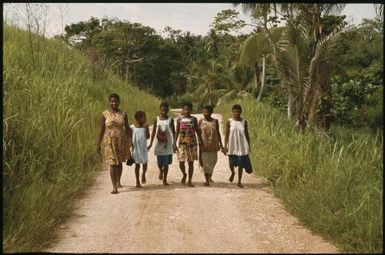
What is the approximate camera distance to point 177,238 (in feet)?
16.1

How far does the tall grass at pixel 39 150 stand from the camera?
488cm

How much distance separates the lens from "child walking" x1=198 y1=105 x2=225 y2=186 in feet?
23.9

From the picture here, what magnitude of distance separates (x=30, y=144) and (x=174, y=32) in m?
55.3

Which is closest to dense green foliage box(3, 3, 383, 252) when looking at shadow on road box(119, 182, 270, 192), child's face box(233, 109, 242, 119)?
shadow on road box(119, 182, 270, 192)

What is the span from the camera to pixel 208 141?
7.32 m

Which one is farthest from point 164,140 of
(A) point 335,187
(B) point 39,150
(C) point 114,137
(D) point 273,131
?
(D) point 273,131

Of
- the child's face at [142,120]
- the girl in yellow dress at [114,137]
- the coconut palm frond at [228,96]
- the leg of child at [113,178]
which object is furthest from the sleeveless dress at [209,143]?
the coconut palm frond at [228,96]

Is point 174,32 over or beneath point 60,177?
over

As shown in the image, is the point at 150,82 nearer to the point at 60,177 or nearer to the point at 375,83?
the point at 375,83

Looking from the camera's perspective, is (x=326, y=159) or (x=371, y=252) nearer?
(x=371, y=252)

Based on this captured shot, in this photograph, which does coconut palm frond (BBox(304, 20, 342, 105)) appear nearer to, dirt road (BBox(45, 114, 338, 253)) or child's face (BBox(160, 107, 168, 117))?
dirt road (BBox(45, 114, 338, 253))

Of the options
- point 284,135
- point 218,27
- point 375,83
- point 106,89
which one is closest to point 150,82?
point 218,27

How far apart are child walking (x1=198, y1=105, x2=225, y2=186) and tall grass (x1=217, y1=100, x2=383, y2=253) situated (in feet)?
3.35

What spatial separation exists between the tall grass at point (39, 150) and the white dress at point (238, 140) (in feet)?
7.64
